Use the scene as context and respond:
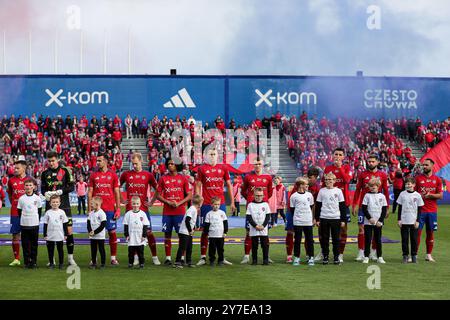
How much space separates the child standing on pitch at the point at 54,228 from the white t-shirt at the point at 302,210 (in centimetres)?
410

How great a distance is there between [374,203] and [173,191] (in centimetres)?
369

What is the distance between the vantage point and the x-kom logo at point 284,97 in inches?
1711

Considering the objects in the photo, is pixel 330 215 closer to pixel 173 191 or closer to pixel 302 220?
pixel 302 220

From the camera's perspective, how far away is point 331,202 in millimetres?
13922

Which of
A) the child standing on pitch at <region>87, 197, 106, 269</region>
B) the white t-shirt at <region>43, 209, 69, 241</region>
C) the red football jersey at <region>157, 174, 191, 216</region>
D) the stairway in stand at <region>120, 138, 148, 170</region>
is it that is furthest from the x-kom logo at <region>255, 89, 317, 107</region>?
the white t-shirt at <region>43, 209, 69, 241</region>

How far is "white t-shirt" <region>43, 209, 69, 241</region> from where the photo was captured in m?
13.4

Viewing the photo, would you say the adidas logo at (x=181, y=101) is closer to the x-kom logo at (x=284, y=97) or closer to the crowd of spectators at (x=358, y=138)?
the x-kom logo at (x=284, y=97)

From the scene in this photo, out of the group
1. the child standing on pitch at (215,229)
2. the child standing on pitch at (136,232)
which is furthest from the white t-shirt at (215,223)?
the child standing on pitch at (136,232)

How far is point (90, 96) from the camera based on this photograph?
43.0m

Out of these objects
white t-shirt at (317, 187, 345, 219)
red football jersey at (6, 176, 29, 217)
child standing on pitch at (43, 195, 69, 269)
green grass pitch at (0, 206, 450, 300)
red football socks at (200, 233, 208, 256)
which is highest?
red football jersey at (6, 176, 29, 217)

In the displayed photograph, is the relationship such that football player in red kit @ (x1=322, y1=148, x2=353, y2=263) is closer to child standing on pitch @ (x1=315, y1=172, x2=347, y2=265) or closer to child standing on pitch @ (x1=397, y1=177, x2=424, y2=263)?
child standing on pitch @ (x1=315, y1=172, x2=347, y2=265)

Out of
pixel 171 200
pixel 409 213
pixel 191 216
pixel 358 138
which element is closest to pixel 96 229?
pixel 171 200

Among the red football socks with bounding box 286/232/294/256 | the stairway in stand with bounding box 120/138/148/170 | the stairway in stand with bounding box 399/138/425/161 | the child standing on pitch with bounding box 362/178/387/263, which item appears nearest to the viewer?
the child standing on pitch with bounding box 362/178/387/263

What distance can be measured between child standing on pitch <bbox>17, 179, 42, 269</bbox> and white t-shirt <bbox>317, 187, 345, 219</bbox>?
16.8 feet
